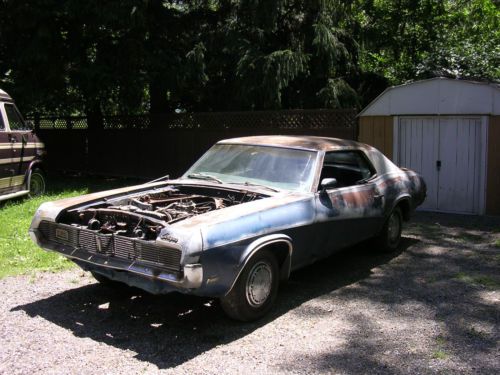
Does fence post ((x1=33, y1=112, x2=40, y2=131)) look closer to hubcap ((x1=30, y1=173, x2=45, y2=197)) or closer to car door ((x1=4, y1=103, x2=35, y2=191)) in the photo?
hubcap ((x1=30, y1=173, x2=45, y2=197))

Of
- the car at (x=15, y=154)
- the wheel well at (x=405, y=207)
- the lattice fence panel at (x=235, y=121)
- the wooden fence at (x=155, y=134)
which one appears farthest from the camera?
the wooden fence at (x=155, y=134)

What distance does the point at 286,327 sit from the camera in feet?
15.4

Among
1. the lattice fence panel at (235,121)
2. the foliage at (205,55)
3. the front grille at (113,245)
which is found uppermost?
the foliage at (205,55)

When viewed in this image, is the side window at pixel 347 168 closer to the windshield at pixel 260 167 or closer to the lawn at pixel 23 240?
the windshield at pixel 260 167

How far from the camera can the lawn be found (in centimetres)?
648

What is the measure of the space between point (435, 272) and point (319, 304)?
1.84 m

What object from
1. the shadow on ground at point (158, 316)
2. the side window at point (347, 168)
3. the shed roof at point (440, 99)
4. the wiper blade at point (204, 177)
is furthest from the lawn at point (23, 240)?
the shed roof at point (440, 99)

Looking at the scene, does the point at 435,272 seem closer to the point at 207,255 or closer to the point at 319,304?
the point at 319,304

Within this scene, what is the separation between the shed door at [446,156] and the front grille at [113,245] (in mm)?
6932

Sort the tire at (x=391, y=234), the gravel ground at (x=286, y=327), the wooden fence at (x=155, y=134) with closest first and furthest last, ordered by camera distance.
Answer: the gravel ground at (x=286, y=327) < the tire at (x=391, y=234) < the wooden fence at (x=155, y=134)

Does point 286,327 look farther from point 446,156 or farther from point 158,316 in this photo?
point 446,156

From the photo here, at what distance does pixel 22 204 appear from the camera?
33.3 ft

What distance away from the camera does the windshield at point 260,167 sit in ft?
18.3

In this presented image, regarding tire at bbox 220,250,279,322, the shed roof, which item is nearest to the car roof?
tire at bbox 220,250,279,322
